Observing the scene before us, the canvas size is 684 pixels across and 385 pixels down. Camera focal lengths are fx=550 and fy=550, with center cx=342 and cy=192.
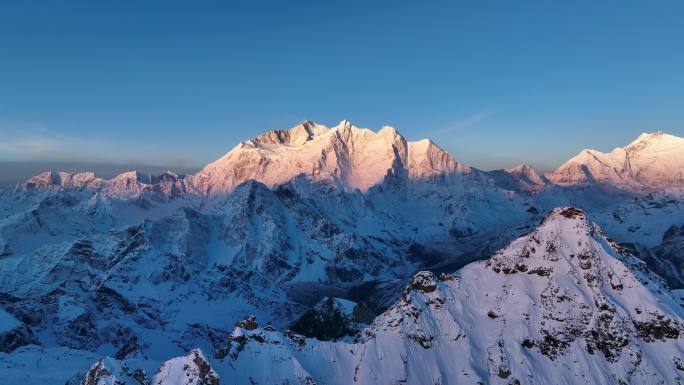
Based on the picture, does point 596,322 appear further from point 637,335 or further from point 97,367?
point 97,367

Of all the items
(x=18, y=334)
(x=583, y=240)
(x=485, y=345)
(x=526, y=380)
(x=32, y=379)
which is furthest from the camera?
(x=18, y=334)

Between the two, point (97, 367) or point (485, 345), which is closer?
point (97, 367)

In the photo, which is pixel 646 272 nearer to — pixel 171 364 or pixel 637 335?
pixel 637 335

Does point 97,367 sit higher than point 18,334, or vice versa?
point 97,367

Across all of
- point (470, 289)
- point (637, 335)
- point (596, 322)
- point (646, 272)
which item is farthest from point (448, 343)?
point (646, 272)

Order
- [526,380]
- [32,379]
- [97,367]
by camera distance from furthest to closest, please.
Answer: [32,379] < [526,380] < [97,367]

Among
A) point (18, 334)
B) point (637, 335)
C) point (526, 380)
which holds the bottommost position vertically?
point (18, 334)
